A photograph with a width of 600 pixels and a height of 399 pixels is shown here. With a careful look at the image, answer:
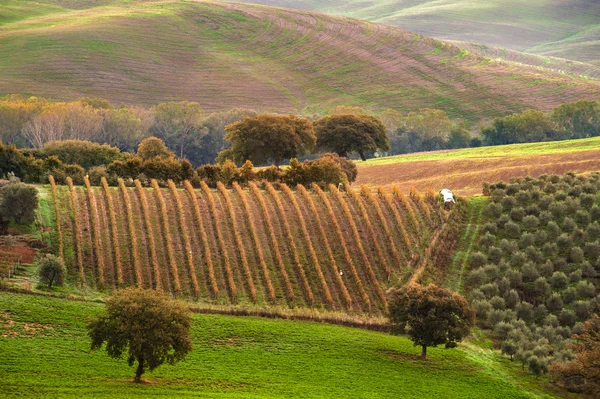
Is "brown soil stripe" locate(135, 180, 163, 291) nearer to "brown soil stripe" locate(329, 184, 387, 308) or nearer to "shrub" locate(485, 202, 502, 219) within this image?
"brown soil stripe" locate(329, 184, 387, 308)

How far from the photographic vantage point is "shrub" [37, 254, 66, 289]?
46.4m

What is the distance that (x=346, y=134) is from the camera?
104125 millimetres

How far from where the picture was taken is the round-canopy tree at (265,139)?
88.9 metres

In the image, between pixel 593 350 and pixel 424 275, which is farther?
pixel 424 275

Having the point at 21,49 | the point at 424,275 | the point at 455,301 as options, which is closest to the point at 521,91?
the point at 21,49

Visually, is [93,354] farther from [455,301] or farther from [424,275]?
[424,275]

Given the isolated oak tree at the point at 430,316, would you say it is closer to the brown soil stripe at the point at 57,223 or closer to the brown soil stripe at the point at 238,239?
the brown soil stripe at the point at 238,239

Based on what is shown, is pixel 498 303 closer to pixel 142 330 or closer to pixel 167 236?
pixel 167 236

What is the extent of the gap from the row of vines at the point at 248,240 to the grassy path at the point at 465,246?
2255mm

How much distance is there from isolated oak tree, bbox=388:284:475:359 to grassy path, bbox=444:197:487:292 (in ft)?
38.7

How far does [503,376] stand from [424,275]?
1361cm

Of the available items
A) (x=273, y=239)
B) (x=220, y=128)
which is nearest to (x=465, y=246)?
(x=273, y=239)

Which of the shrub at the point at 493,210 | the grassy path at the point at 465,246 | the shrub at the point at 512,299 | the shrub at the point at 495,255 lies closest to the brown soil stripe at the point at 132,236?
the grassy path at the point at 465,246

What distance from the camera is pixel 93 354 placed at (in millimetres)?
38500
